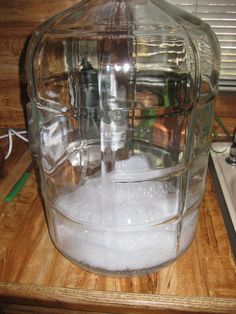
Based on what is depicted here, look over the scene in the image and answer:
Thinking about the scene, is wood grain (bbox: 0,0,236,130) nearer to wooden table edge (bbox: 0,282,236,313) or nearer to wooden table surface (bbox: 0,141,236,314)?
wooden table surface (bbox: 0,141,236,314)

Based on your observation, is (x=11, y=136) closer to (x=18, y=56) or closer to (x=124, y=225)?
(x=18, y=56)

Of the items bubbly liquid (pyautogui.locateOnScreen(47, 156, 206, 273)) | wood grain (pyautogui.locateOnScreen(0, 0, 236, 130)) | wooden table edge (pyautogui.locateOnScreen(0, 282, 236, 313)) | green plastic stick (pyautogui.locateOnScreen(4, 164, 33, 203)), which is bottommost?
green plastic stick (pyautogui.locateOnScreen(4, 164, 33, 203))

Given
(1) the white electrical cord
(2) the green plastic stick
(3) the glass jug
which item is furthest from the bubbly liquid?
(1) the white electrical cord

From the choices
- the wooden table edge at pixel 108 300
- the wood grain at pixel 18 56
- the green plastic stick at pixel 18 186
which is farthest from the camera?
the wood grain at pixel 18 56

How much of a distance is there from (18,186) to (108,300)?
466 mm

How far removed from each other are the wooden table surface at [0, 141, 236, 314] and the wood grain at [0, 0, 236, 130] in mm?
516

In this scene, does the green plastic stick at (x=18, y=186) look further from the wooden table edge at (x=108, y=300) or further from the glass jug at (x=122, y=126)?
the wooden table edge at (x=108, y=300)

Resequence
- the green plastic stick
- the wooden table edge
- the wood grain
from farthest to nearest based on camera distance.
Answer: the wood grain < the green plastic stick < the wooden table edge

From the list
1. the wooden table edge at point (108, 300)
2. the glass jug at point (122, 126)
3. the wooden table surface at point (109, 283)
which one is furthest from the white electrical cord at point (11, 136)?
the wooden table edge at point (108, 300)

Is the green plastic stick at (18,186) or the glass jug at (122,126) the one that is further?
the green plastic stick at (18,186)

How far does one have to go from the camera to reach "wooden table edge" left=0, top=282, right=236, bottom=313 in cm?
64

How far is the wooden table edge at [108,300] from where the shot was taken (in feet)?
2.09

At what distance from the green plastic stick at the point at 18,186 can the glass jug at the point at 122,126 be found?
0.14 m

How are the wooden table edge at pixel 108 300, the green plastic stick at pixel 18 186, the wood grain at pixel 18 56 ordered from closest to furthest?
the wooden table edge at pixel 108 300 < the green plastic stick at pixel 18 186 < the wood grain at pixel 18 56
